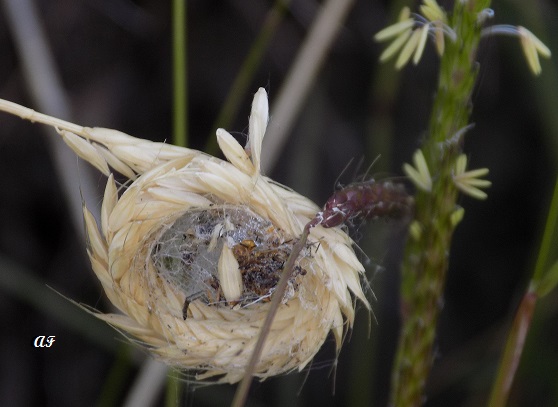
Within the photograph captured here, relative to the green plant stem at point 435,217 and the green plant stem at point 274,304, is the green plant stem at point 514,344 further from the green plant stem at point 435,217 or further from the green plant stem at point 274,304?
the green plant stem at point 274,304

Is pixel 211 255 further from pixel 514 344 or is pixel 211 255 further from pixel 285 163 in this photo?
pixel 285 163

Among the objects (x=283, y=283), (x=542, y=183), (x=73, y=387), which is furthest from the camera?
(x=73, y=387)

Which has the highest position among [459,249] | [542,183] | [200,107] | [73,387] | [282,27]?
[282,27]

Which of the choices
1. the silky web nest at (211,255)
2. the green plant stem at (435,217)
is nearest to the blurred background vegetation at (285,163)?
the green plant stem at (435,217)

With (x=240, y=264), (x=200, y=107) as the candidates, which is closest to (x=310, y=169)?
(x=200, y=107)

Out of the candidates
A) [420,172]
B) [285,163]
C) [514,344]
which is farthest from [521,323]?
[285,163]

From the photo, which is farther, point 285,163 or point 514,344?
point 285,163

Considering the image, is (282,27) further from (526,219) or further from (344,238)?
(344,238)
